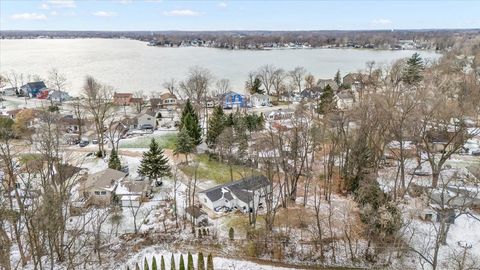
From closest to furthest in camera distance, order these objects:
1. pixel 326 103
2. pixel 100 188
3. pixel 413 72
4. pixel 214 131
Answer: pixel 100 188
pixel 214 131
pixel 326 103
pixel 413 72

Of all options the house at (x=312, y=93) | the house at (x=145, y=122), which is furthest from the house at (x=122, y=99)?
the house at (x=312, y=93)

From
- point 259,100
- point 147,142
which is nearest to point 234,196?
point 147,142

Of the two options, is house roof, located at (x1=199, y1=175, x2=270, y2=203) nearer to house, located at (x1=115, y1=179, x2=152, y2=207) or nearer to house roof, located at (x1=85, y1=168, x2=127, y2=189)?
house, located at (x1=115, y1=179, x2=152, y2=207)

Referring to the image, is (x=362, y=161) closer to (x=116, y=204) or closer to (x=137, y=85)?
(x=116, y=204)

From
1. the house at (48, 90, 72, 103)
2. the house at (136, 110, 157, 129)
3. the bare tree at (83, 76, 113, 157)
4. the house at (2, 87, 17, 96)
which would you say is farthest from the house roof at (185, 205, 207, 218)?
the house at (2, 87, 17, 96)

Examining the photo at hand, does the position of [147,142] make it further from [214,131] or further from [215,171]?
[215,171]

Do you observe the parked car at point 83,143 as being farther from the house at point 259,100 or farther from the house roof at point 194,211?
the house at point 259,100
